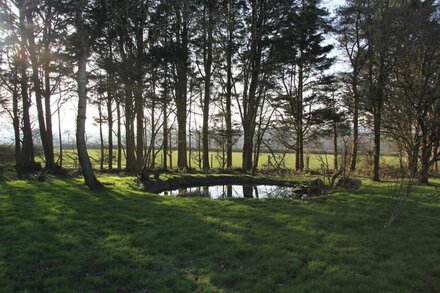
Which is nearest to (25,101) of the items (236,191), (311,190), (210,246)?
(236,191)

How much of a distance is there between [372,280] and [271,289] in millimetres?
1281

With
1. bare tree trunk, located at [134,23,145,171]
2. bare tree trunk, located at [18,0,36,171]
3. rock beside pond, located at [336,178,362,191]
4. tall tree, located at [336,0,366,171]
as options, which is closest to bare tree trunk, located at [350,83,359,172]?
tall tree, located at [336,0,366,171]

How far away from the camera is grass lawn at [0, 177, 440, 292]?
14.0 feet

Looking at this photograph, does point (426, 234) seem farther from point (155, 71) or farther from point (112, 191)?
point (155, 71)

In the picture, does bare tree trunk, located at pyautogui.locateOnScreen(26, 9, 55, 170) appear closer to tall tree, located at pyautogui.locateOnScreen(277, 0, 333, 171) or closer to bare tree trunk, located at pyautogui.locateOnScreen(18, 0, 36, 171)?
bare tree trunk, located at pyautogui.locateOnScreen(18, 0, 36, 171)

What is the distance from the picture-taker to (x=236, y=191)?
44.4 feet

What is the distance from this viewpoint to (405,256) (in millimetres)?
5188

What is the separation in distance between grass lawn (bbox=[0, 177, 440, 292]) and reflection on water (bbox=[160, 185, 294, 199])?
11.7 feet

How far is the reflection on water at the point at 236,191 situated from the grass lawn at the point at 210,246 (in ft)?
11.7

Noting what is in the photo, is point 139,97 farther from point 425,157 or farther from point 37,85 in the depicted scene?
point 425,157

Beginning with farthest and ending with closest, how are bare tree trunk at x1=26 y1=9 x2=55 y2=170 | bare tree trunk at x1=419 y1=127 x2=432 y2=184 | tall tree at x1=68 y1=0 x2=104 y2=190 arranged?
bare tree trunk at x1=26 y1=9 x2=55 y2=170 → tall tree at x1=68 y1=0 x2=104 y2=190 → bare tree trunk at x1=419 y1=127 x2=432 y2=184

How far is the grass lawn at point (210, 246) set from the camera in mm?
4254

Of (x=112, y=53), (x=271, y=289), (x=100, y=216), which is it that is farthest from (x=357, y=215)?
(x=112, y=53)

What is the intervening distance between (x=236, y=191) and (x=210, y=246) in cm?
810
